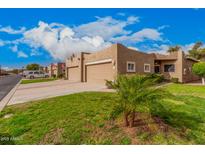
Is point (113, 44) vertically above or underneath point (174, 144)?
above

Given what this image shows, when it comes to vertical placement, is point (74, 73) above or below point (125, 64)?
below

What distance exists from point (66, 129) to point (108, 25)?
10604mm

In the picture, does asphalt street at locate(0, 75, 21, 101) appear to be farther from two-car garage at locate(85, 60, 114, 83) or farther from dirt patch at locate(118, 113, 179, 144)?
dirt patch at locate(118, 113, 179, 144)

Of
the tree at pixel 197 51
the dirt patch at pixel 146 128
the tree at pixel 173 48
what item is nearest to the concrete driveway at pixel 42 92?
the dirt patch at pixel 146 128

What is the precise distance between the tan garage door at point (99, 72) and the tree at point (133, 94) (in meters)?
12.4

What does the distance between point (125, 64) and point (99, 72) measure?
12.5ft

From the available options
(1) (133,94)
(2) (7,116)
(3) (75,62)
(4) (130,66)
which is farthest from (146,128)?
(3) (75,62)

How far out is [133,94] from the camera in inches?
194

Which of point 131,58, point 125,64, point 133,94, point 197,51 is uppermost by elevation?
point 197,51

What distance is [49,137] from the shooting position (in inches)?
199

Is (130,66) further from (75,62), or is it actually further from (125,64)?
(75,62)

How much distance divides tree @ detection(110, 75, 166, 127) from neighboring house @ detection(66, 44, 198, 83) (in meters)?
11.3
